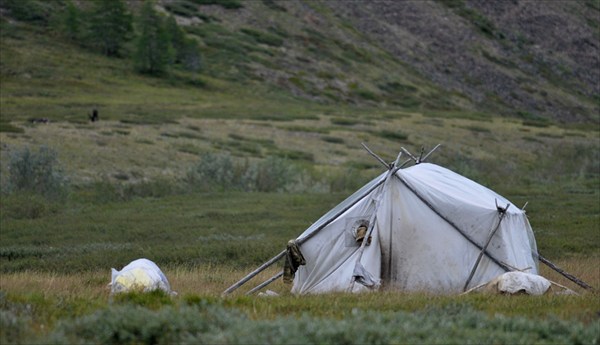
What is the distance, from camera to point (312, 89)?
73.3m

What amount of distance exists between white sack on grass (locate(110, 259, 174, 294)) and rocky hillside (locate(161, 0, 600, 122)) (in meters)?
61.5

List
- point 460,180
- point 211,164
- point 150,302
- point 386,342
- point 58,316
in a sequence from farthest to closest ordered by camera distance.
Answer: point 211,164, point 460,180, point 150,302, point 58,316, point 386,342

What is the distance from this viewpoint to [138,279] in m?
10.4

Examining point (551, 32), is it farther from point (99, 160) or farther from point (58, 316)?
point (58, 316)

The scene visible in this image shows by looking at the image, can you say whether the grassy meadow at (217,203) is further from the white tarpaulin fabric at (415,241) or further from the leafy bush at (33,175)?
the white tarpaulin fabric at (415,241)

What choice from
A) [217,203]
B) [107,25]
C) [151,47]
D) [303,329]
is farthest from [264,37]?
[303,329]

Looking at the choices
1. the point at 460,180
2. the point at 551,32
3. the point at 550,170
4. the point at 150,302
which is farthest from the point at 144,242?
the point at 551,32

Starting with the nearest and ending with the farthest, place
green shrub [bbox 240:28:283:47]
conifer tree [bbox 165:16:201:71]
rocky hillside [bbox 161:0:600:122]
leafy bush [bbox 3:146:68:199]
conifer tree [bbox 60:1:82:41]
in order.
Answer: leafy bush [bbox 3:146:68:199] → conifer tree [bbox 60:1:82:41] → conifer tree [bbox 165:16:201:71] → rocky hillside [bbox 161:0:600:122] → green shrub [bbox 240:28:283:47]

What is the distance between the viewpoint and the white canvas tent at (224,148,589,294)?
39.8 feet

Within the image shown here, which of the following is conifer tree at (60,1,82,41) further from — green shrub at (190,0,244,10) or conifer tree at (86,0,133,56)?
green shrub at (190,0,244,10)

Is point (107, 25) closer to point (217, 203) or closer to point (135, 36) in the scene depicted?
point (135, 36)

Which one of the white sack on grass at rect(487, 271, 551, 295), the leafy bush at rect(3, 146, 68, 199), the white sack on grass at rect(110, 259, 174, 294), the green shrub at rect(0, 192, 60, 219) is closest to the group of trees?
the leafy bush at rect(3, 146, 68, 199)

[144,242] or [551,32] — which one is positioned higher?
[551,32]

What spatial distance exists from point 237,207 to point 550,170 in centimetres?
1929
